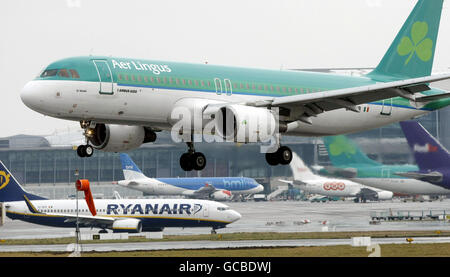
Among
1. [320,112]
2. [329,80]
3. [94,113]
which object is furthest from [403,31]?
[94,113]

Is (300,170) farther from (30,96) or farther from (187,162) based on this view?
(30,96)

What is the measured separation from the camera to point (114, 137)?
42625mm

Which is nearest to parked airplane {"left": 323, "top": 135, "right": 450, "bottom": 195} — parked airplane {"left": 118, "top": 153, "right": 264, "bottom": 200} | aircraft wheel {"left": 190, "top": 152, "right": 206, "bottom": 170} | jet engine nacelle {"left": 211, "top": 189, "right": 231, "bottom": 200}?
jet engine nacelle {"left": 211, "top": 189, "right": 231, "bottom": 200}

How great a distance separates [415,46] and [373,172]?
43879 millimetres

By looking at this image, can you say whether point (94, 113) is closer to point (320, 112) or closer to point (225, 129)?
point (225, 129)

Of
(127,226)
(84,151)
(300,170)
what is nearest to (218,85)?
(84,151)

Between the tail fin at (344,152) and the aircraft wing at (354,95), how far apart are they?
121 feet

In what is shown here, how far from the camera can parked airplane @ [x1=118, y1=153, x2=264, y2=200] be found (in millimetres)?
128750

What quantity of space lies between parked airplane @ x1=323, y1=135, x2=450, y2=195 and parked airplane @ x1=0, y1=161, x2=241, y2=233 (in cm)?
1705

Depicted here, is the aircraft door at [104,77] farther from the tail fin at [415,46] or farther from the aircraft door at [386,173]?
the aircraft door at [386,173]

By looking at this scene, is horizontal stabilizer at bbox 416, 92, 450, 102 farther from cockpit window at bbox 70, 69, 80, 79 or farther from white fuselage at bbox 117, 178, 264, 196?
white fuselage at bbox 117, 178, 264, 196

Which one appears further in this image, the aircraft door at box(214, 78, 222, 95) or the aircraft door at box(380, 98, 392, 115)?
the aircraft door at box(380, 98, 392, 115)

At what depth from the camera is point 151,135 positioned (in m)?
44.2
